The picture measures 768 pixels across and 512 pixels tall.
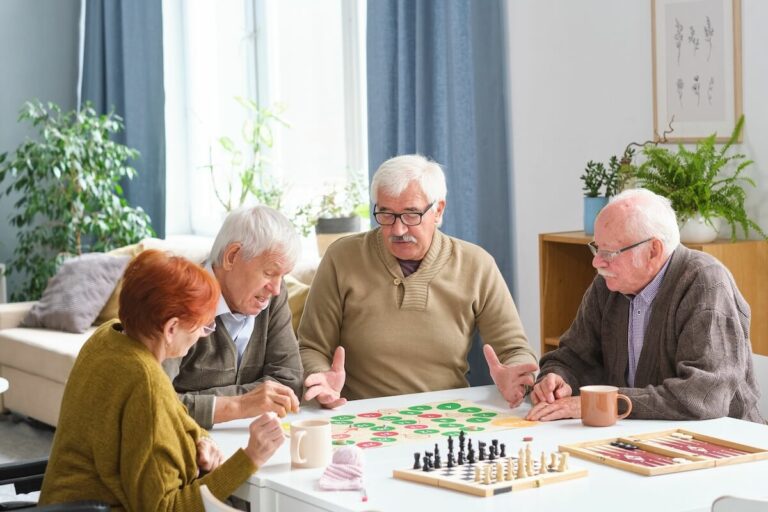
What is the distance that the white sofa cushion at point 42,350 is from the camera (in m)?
5.27

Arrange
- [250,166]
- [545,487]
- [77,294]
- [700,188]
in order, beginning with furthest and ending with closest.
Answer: [250,166], [77,294], [700,188], [545,487]

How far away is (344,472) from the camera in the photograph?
208cm

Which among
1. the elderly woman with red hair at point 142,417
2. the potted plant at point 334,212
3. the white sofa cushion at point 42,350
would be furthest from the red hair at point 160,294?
the potted plant at point 334,212

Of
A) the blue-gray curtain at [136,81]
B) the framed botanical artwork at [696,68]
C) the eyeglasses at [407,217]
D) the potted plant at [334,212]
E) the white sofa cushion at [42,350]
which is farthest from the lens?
the blue-gray curtain at [136,81]

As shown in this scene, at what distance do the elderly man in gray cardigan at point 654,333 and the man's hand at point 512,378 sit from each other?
1.9 inches

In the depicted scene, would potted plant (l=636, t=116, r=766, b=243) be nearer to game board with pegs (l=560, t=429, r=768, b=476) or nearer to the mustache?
the mustache

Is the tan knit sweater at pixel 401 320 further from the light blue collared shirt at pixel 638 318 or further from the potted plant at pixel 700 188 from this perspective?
the potted plant at pixel 700 188

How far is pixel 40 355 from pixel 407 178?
2.91 m

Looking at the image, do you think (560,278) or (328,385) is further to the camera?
(560,278)

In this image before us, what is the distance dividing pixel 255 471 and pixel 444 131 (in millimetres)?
2888

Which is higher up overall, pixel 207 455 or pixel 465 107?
pixel 465 107

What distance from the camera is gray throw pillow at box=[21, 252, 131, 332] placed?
568 cm

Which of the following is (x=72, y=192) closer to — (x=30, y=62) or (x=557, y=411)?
(x=30, y=62)

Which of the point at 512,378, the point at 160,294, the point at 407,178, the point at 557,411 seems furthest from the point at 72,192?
the point at 160,294
